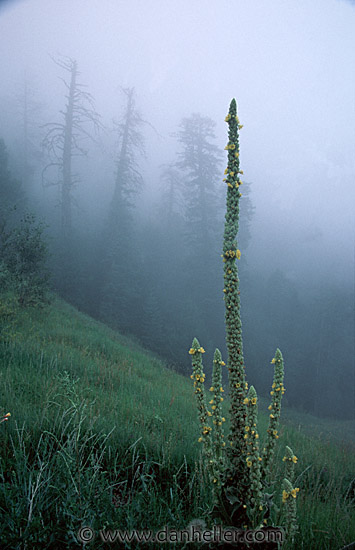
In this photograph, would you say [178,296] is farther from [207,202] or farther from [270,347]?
[270,347]

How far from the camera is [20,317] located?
10867mm

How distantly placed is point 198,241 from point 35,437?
29.9 metres

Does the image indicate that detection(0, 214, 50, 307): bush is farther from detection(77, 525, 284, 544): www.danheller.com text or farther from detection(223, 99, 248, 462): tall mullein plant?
detection(223, 99, 248, 462): tall mullein plant

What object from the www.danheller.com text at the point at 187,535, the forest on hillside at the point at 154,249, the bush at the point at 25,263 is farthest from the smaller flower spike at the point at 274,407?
the forest on hillside at the point at 154,249

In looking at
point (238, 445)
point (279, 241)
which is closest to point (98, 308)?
point (238, 445)

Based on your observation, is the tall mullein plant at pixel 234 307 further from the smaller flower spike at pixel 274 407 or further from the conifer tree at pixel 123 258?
the conifer tree at pixel 123 258

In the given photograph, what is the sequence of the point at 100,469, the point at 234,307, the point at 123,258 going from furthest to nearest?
the point at 123,258
the point at 100,469
the point at 234,307
